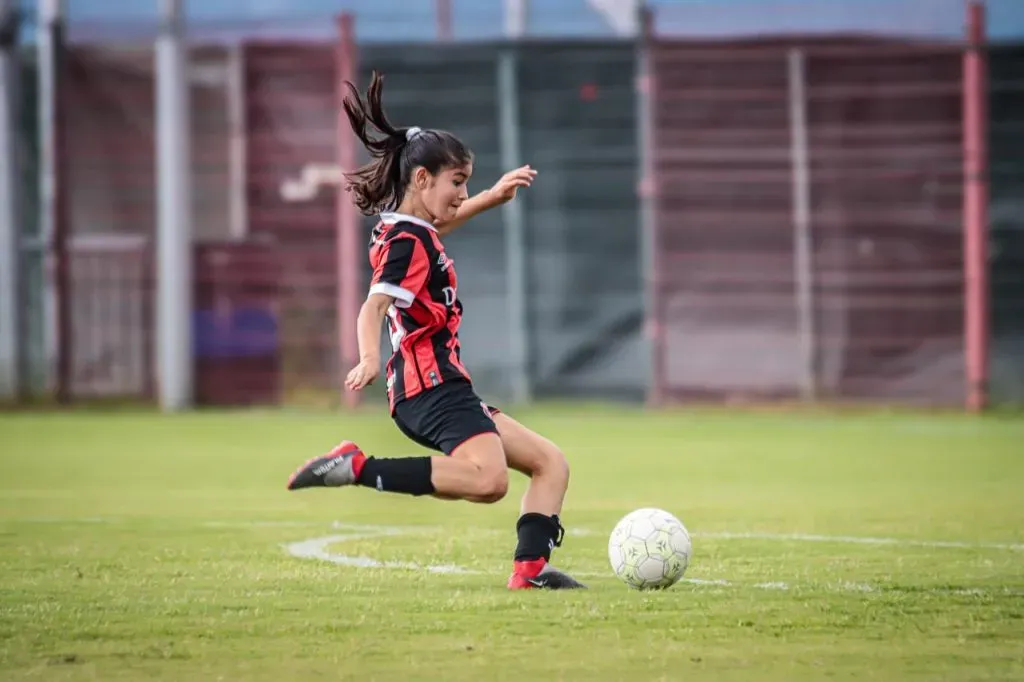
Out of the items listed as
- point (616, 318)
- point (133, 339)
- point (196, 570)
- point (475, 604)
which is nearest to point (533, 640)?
point (475, 604)

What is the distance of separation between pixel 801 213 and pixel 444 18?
184 inches

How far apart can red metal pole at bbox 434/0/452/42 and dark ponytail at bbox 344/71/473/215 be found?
45.5 feet

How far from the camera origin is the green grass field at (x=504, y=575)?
4.98 m

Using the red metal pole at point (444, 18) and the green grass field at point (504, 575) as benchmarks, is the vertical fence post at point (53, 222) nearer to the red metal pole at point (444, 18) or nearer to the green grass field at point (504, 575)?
the red metal pole at point (444, 18)

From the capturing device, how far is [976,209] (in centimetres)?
1942

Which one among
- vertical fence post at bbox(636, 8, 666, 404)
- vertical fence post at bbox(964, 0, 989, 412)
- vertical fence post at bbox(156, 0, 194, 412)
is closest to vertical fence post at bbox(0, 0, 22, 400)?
vertical fence post at bbox(156, 0, 194, 412)

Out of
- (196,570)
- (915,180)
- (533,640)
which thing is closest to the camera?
(533,640)

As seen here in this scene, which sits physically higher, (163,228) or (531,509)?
(163,228)

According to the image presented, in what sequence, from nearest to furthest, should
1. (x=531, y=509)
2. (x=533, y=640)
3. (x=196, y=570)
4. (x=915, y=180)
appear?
1. (x=533, y=640)
2. (x=531, y=509)
3. (x=196, y=570)
4. (x=915, y=180)

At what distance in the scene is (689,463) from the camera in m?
13.1

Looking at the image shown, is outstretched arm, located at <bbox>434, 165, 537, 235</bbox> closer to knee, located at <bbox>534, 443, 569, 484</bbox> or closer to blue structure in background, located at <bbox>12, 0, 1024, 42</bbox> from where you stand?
knee, located at <bbox>534, 443, 569, 484</bbox>

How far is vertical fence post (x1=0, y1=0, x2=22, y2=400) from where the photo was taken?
68.5 ft

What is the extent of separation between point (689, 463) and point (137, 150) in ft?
34.8

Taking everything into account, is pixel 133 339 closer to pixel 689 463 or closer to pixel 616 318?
pixel 616 318
